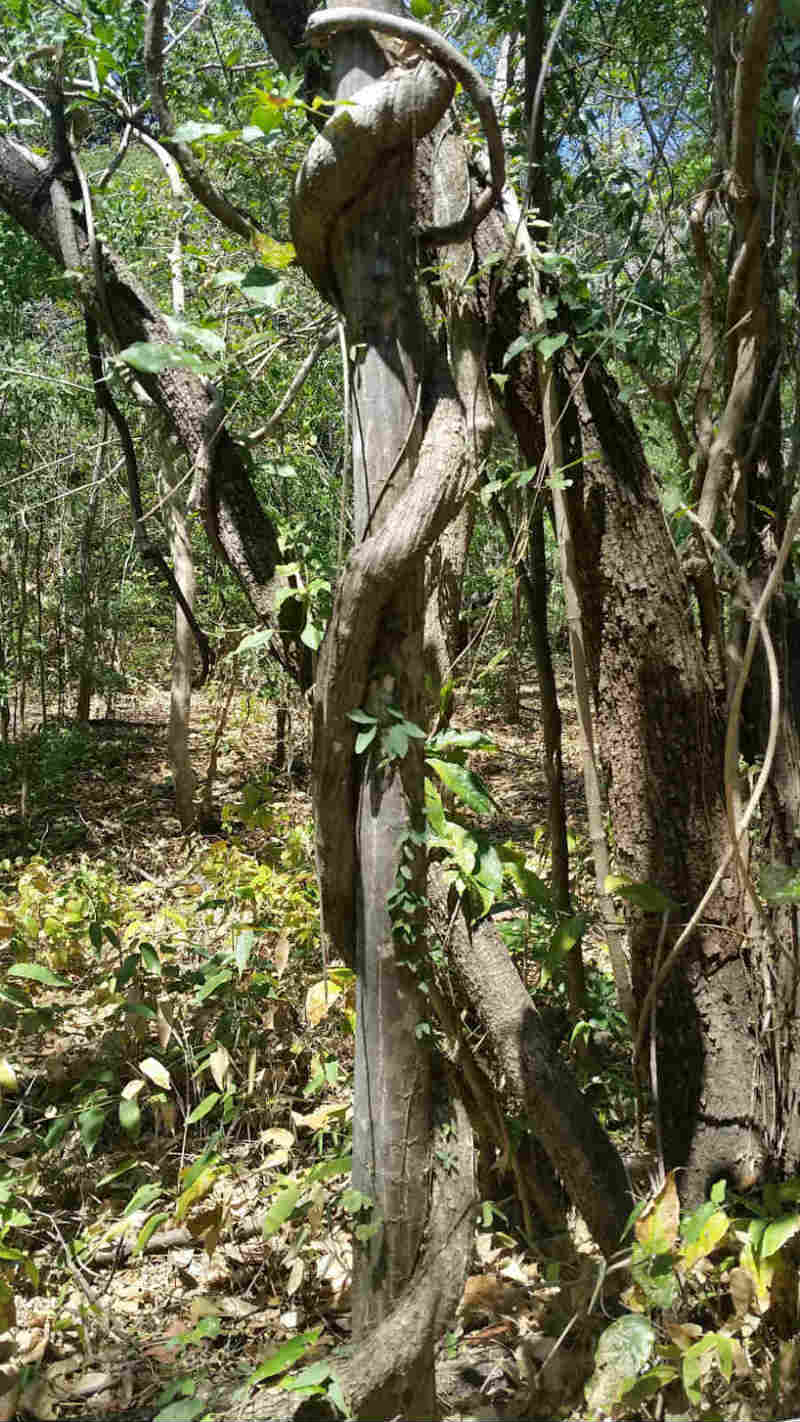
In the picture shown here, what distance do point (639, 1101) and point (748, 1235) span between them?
563 millimetres

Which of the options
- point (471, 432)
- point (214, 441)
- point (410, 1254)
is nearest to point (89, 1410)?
point (410, 1254)

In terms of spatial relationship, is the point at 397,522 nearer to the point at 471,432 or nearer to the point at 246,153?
the point at 471,432

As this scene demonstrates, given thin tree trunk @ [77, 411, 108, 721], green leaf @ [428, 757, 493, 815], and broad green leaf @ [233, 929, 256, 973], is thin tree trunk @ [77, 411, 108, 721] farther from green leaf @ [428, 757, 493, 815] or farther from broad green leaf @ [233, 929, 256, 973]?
green leaf @ [428, 757, 493, 815]

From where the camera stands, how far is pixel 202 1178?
2.30 metres

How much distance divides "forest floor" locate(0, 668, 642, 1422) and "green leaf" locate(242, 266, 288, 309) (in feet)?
4.55

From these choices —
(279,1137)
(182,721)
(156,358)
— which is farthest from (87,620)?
(156,358)

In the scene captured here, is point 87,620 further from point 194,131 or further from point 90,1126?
point 194,131

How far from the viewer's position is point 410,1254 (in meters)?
1.76

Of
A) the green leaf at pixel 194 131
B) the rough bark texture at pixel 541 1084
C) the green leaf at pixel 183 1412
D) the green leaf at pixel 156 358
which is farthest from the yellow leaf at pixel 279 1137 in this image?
the green leaf at pixel 194 131

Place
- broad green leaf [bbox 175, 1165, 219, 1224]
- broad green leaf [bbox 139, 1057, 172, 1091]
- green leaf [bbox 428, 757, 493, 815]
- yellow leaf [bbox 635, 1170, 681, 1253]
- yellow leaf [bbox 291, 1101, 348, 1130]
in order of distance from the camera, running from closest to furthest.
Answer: yellow leaf [bbox 635, 1170, 681, 1253], green leaf [bbox 428, 757, 493, 815], broad green leaf [bbox 175, 1165, 219, 1224], yellow leaf [bbox 291, 1101, 348, 1130], broad green leaf [bbox 139, 1057, 172, 1091]

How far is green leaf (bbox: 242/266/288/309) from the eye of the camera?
1.73 metres

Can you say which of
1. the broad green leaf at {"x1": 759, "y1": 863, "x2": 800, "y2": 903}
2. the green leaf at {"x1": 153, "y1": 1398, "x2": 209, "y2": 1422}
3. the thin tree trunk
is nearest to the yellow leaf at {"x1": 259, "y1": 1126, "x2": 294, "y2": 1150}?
the green leaf at {"x1": 153, "y1": 1398, "x2": 209, "y2": 1422}

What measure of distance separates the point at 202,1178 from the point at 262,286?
1.71 meters

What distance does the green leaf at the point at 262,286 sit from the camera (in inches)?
68.1
